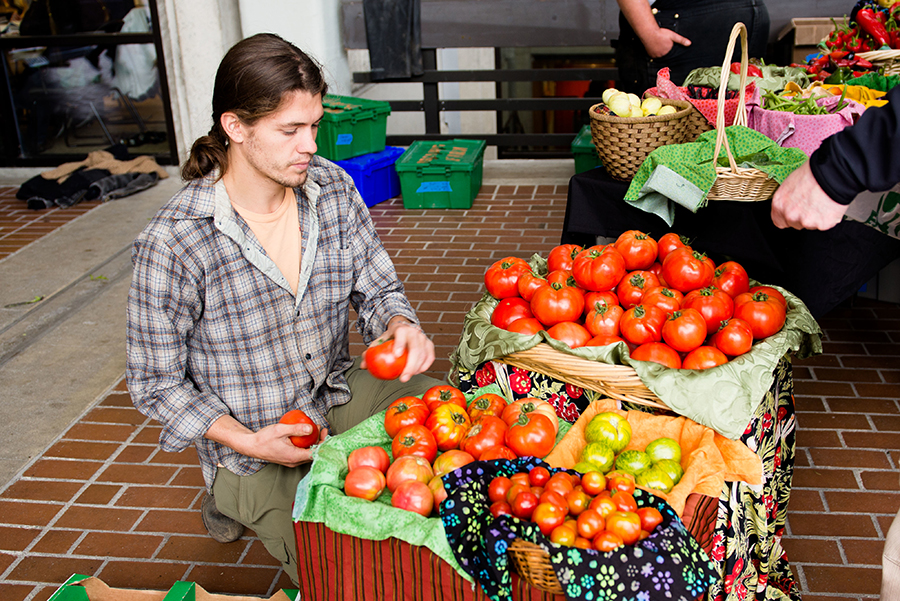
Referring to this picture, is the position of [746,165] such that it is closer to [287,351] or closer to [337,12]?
[287,351]

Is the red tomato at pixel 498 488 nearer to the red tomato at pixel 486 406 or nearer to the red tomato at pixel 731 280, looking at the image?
the red tomato at pixel 486 406

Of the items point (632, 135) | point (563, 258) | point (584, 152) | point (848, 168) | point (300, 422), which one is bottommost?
point (584, 152)

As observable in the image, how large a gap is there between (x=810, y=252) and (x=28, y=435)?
3.42m

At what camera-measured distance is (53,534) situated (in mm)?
2859

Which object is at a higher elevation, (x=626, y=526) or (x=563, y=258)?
(x=563, y=258)

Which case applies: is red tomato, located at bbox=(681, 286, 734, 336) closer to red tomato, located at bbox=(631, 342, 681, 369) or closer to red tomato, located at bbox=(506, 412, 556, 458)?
red tomato, located at bbox=(631, 342, 681, 369)

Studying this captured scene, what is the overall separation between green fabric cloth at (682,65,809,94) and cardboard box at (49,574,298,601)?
2.63 meters

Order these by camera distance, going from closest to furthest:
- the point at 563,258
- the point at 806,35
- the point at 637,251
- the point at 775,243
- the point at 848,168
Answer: the point at 848,168, the point at 637,251, the point at 563,258, the point at 775,243, the point at 806,35

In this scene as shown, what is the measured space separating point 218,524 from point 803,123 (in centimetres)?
266

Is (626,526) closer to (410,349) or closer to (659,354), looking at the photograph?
(659,354)

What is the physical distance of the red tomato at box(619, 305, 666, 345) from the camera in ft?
7.07

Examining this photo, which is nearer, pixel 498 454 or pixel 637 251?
pixel 498 454

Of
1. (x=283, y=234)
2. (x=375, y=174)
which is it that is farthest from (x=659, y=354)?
(x=375, y=174)

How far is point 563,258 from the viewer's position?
2588 mm
